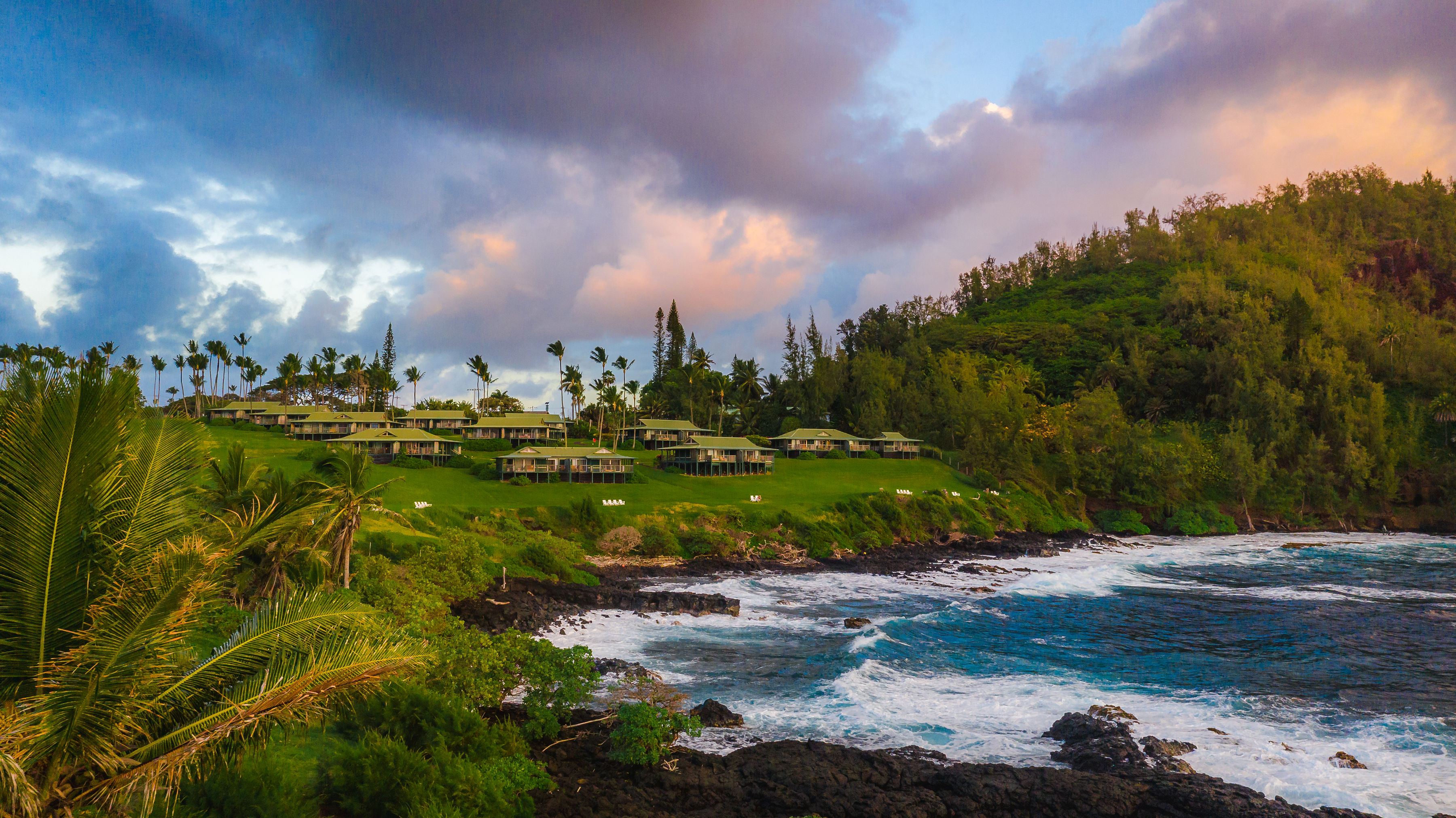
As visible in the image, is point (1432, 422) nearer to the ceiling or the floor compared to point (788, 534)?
nearer to the ceiling

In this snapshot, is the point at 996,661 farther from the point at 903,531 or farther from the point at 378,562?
the point at 903,531

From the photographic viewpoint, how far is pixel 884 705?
70.3ft

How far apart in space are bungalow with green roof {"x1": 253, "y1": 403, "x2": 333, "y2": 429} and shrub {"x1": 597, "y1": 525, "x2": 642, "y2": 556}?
64.2 metres

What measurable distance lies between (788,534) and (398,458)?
41.8 m

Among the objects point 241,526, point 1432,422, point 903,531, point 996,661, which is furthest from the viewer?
point 1432,422

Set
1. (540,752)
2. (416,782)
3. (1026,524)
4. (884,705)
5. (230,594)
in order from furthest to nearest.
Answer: (1026,524) < (884,705) < (230,594) < (540,752) < (416,782)

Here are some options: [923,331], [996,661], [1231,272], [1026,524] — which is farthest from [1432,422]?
[996,661]

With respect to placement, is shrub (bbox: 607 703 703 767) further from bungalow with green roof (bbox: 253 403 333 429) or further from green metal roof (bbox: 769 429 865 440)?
bungalow with green roof (bbox: 253 403 333 429)

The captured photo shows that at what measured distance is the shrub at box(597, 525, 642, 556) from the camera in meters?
47.7

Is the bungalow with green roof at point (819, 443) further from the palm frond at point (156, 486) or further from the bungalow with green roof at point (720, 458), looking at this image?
the palm frond at point (156, 486)

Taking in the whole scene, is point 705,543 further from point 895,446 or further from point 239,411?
point 239,411

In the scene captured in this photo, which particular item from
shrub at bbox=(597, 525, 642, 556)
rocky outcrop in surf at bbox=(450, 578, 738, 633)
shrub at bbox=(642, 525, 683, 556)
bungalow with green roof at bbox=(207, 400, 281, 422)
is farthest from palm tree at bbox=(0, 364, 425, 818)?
bungalow with green roof at bbox=(207, 400, 281, 422)

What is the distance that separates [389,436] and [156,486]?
73.2 m

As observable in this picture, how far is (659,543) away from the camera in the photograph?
48281 millimetres
